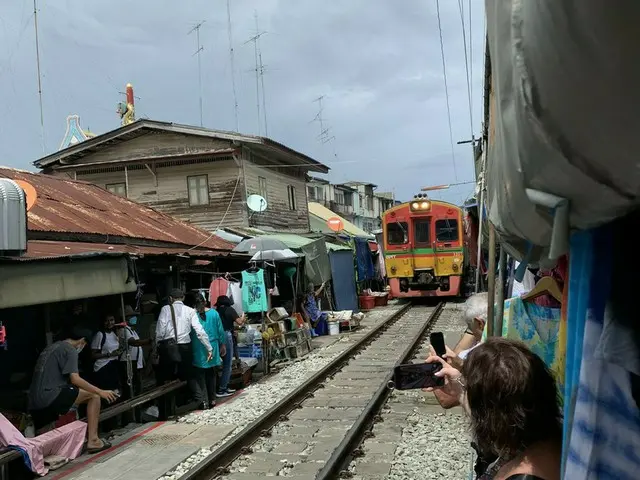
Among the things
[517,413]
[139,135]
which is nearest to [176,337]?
[517,413]

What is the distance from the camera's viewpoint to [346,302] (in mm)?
20141

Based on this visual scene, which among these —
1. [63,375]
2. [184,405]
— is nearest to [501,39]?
[63,375]

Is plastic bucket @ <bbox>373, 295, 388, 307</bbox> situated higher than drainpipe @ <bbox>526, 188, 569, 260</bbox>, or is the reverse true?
drainpipe @ <bbox>526, 188, 569, 260</bbox>

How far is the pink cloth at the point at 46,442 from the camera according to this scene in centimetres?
543

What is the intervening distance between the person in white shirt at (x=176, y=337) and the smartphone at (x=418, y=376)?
5.98 m

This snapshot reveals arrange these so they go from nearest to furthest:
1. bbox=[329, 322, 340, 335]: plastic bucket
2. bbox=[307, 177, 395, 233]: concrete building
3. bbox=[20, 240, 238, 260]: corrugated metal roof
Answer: bbox=[20, 240, 238, 260]: corrugated metal roof < bbox=[329, 322, 340, 335]: plastic bucket < bbox=[307, 177, 395, 233]: concrete building

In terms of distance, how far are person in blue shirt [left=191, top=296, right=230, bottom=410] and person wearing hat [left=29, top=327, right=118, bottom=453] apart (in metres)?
1.92

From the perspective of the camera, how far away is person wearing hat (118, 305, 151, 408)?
7.73 m

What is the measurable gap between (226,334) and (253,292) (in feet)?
7.85

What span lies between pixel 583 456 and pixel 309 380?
8577 millimetres

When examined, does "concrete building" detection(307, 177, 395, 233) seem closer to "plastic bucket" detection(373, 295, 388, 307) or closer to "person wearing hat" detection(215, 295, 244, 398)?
"plastic bucket" detection(373, 295, 388, 307)

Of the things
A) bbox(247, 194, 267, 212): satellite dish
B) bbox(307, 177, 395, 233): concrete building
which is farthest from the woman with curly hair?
bbox(307, 177, 395, 233): concrete building

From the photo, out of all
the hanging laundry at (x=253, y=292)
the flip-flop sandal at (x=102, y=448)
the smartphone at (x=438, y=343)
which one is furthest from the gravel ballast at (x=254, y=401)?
the smartphone at (x=438, y=343)

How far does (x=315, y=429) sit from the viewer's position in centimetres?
717
